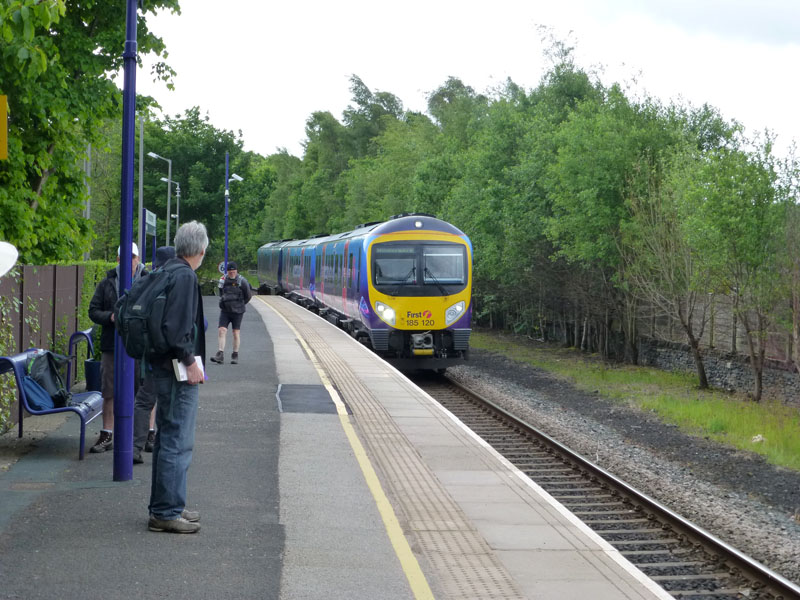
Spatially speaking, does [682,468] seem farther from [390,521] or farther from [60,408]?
[60,408]

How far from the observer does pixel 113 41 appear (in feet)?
46.6

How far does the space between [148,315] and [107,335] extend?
277 cm

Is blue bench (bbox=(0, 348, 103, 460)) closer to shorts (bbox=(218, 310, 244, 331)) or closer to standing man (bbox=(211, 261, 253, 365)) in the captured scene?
standing man (bbox=(211, 261, 253, 365))

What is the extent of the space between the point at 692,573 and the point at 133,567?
4.65m

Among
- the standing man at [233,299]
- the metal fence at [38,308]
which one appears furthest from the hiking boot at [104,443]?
the standing man at [233,299]

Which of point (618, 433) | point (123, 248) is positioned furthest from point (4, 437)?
point (618, 433)

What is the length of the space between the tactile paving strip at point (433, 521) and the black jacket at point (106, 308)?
8.74 feet

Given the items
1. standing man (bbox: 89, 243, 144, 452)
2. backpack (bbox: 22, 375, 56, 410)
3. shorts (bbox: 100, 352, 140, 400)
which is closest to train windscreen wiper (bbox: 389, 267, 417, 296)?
standing man (bbox: 89, 243, 144, 452)

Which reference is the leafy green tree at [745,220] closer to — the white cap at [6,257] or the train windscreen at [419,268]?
the train windscreen at [419,268]

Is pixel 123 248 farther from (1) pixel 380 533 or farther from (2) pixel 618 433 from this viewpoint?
(2) pixel 618 433

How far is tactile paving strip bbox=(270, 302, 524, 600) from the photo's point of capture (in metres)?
5.52

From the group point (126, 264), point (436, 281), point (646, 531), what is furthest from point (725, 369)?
point (126, 264)

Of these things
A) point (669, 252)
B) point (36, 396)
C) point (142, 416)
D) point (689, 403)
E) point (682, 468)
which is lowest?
point (682, 468)

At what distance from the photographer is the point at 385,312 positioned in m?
20.6
